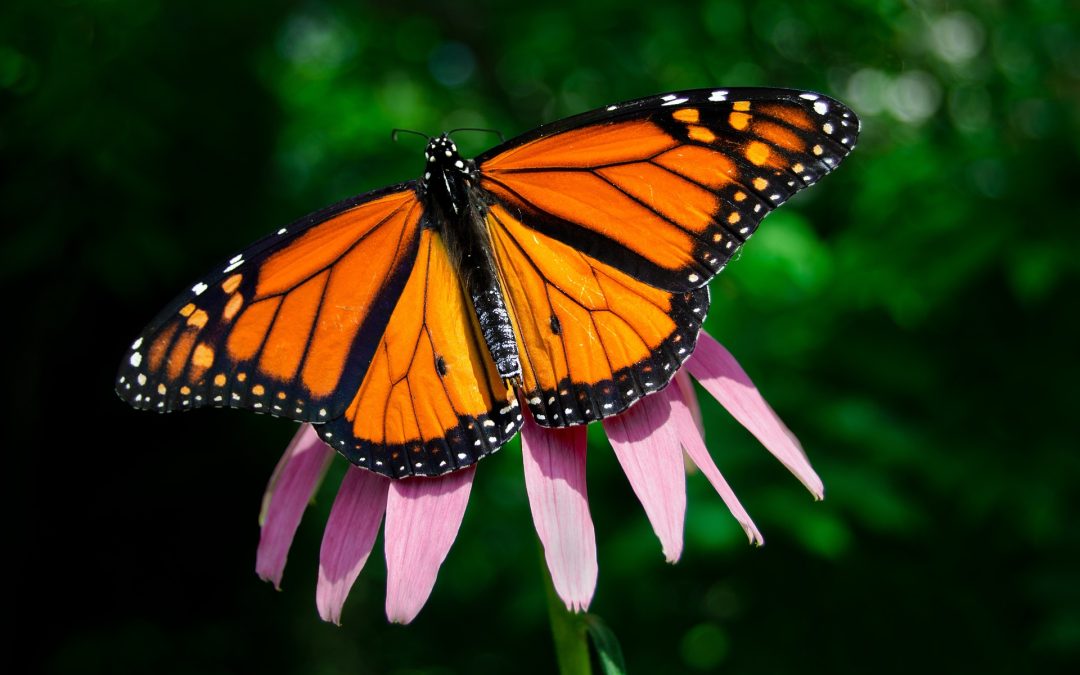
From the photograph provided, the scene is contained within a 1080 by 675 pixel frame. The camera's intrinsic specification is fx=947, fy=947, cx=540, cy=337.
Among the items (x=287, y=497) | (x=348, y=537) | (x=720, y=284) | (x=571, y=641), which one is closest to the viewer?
(x=571, y=641)

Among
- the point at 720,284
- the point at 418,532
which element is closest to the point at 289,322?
the point at 418,532

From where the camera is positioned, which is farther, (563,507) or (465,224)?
(465,224)

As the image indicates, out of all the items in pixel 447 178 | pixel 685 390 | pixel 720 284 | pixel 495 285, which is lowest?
pixel 685 390

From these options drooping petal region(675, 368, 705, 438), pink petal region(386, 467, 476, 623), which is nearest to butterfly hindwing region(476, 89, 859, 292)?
drooping petal region(675, 368, 705, 438)

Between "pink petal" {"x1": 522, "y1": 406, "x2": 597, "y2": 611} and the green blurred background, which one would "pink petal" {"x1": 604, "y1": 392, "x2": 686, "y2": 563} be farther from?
the green blurred background

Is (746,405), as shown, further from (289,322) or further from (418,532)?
(289,322)

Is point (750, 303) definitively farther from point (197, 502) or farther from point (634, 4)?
point (197, 502)

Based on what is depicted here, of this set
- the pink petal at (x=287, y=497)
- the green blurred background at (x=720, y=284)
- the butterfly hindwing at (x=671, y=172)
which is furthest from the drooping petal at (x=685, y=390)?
the green blurred background at (x=720, y=284)

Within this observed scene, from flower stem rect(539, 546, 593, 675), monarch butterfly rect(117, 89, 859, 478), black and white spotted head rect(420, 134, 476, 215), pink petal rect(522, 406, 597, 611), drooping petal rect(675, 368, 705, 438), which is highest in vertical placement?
black and white spotted head rect(420, 134, 476, 215)
